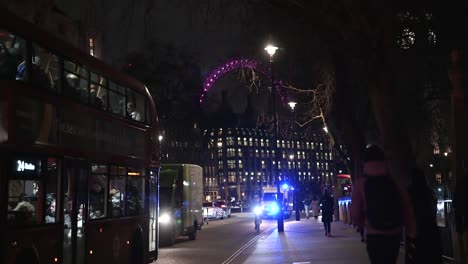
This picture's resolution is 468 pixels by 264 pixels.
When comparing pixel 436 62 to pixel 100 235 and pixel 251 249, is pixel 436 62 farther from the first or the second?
pixel 100 235

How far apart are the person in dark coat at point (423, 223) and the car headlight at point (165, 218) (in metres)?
16.5

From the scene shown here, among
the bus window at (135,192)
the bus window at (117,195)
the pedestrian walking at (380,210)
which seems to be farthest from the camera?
the bus window at (135,192)

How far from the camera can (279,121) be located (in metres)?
28.8

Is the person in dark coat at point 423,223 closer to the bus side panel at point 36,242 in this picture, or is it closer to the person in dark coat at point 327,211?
the bus side panel at point 36,242

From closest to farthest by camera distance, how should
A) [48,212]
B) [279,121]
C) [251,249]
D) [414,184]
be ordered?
[414,184] → [48,212] → [251,249] → [279,121]

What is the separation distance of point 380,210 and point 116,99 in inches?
A: 289

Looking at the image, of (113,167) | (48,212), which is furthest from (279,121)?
(48,212)

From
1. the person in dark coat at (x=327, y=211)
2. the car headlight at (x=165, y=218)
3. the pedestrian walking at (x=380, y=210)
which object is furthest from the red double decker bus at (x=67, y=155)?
the person in dark coat at (x=327, y=211)

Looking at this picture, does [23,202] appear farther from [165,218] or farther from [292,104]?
[292,104]

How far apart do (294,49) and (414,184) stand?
33.1ft

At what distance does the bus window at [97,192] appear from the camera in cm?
1097

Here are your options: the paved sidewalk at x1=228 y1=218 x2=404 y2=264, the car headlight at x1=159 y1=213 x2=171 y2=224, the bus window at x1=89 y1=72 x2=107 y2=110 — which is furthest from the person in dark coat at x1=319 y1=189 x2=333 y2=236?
the bus window at x1=89 y1=72 x2=107 y2=110

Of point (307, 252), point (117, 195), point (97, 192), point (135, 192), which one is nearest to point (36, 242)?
point (97, 192)

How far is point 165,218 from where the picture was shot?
24.2 meters
